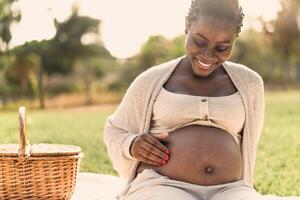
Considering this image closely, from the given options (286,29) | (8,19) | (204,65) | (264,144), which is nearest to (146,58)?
(286,29)

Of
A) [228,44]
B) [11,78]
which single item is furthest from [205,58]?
[11,78]

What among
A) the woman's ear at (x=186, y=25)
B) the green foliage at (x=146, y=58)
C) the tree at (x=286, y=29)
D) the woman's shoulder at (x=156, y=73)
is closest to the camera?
the woman's ear at (x=186, y=25)

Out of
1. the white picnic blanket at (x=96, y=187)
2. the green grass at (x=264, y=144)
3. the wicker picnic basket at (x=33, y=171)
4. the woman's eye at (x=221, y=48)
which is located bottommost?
the green grass at (x=264, y=144)

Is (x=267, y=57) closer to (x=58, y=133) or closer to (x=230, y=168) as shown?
(x=58, y=133)

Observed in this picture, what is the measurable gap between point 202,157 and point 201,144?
7cm

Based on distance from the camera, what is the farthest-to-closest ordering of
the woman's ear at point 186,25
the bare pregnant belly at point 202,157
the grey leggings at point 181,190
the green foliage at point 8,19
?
the green foliage at point 8,19 → the woman's ear at point 186,25 → the bare pregnant belly at point 202,157 → the grey leggings at point 181,190

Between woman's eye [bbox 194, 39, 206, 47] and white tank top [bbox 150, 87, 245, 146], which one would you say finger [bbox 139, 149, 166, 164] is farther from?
woman's eye [bbox 194, 39, 206, 47]

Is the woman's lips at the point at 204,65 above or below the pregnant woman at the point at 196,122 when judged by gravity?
above

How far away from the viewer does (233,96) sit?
327 cm

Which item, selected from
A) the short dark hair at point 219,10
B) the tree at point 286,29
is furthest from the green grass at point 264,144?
the tree at point 286,29

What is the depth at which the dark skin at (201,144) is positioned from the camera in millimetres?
3002

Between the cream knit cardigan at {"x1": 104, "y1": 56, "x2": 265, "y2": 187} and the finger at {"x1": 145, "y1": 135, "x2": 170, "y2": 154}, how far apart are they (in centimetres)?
15

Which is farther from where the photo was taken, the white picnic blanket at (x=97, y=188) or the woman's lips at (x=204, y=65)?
the white picnic blanket at (x=97, y=188)

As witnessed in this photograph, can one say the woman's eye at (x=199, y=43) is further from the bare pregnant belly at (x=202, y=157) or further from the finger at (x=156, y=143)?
the finger at (x=156, y=143)
